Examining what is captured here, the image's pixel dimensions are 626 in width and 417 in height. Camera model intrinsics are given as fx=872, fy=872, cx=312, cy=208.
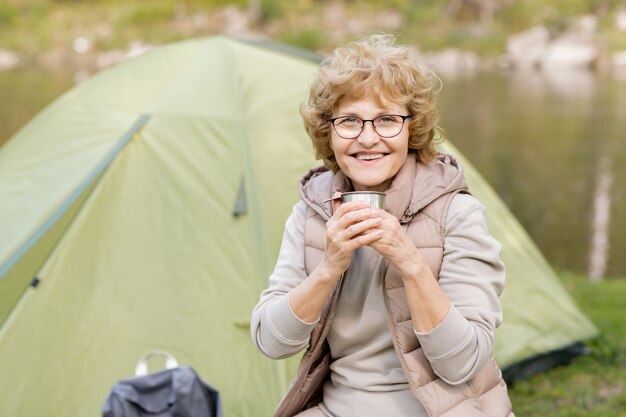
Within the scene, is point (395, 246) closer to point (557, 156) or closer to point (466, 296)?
point (466, 296)

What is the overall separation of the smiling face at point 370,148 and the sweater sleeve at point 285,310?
174 millimetres

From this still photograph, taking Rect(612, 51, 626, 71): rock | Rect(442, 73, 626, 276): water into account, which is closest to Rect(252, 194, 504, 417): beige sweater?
Rect(442, 73, 626, 276): water

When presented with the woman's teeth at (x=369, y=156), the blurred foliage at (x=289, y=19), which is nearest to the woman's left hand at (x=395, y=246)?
the woman's teeth at (x=369, y=156)

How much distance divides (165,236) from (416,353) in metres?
1.56

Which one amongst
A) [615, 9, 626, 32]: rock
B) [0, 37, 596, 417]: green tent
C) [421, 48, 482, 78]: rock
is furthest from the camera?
[615, 9, 626, 32]: rock

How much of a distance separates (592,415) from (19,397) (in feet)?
6.79

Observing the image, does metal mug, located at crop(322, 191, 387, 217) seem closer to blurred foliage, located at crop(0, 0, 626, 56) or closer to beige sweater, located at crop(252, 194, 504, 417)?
beige sweater, located at crop(252, 194, 504, 417)

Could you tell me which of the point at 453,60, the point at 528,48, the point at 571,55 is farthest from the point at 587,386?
the point at 528,48

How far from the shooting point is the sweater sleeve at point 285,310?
5.86 ft

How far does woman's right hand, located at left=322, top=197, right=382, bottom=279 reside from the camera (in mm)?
1656

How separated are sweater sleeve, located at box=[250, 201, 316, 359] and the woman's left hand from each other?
24cm

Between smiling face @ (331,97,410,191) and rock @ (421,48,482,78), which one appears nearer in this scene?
smiling face @ (331,97,410,191)

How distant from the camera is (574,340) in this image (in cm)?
376

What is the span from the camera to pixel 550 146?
1166 cm
